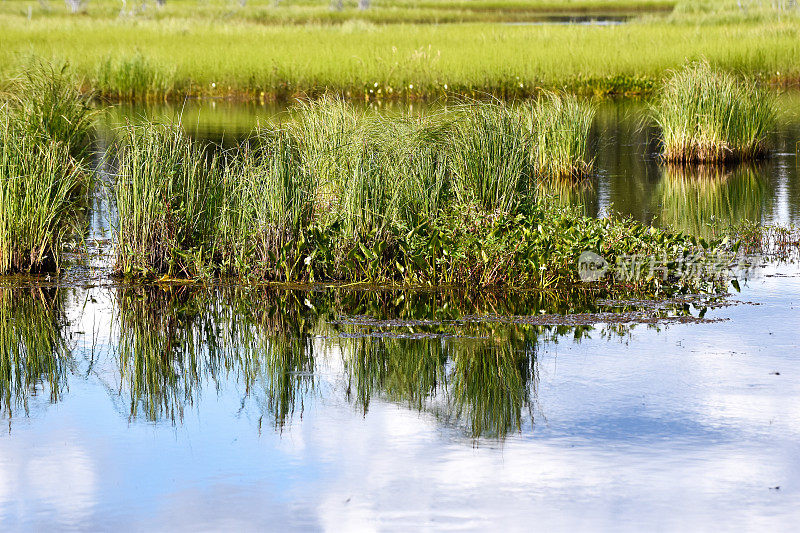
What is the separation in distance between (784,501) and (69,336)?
529cm

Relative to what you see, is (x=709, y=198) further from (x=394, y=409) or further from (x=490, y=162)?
(x=394, y=409)

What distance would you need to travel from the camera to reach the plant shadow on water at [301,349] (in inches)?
274

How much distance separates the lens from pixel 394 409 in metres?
6.80

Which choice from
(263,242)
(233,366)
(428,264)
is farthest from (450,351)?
(263,242)

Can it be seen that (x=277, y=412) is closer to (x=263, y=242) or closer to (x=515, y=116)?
(x=263, y=242)

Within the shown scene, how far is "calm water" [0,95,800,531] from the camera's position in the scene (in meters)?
5.32

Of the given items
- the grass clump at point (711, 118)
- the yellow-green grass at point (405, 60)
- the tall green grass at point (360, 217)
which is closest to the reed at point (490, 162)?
the tall green grass at point (360, 217)

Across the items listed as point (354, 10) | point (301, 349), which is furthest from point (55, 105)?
point (354, 10)

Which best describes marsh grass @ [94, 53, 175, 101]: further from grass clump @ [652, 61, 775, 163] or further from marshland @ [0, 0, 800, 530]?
grass clump @ [652, 61, 775, 163]

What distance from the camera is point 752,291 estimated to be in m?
9.77

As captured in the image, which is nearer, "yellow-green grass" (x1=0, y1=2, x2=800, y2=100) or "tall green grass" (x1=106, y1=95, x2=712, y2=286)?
"tall green grass" (x1=106, y1=95, x2=712, y2=286)

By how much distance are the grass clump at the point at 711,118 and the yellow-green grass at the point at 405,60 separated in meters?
8.75

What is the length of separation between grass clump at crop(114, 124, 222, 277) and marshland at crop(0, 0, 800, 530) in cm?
3

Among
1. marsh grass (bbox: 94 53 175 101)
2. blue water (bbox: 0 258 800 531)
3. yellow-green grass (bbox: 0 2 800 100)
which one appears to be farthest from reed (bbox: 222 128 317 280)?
marsh grass (bbox: 94 53 175 101)
